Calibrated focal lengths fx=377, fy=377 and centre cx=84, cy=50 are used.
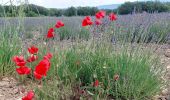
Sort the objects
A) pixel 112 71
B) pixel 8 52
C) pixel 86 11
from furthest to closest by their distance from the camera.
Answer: pixel 86 11, pixel 8 52, pixel 112 71

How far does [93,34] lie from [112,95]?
688mm

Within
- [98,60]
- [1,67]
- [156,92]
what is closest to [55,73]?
[98,60]

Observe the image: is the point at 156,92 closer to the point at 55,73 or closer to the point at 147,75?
the point at 147,75

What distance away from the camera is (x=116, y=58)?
361 centimetres

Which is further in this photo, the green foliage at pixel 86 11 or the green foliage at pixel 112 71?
the green foliage at pixel 86 11

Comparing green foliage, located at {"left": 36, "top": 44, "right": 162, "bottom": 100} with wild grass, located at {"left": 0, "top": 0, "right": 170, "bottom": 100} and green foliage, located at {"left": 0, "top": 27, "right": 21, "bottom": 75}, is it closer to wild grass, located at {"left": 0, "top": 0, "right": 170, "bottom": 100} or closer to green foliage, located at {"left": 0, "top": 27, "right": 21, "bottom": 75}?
wild grass, located at {"left": 0, "top": 0, "right": 170, "bottom": 100}

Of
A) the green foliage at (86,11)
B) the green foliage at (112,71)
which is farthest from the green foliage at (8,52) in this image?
the green foliage at (86,11)

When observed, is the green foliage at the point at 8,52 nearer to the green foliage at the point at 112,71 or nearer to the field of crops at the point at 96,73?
the field of crops at the point at 96,73

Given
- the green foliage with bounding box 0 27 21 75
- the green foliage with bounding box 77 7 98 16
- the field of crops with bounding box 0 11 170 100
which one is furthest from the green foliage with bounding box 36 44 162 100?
the green foliage with bounding box 77 7 98 16

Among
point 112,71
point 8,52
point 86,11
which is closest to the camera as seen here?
point 112,71

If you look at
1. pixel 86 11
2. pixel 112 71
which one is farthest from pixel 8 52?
pixel 86 11

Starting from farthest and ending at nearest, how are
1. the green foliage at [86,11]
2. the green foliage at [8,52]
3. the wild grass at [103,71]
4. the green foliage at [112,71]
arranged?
the green foliage at [86,11], the green foliage at [8,52], the green foliage at [112,71], the wild grass at [103,71]

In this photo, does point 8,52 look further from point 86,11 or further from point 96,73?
point 86,11

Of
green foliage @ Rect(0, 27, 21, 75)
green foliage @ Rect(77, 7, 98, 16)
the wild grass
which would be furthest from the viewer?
green foliage @ Rect(77, 7, 98, 16)
